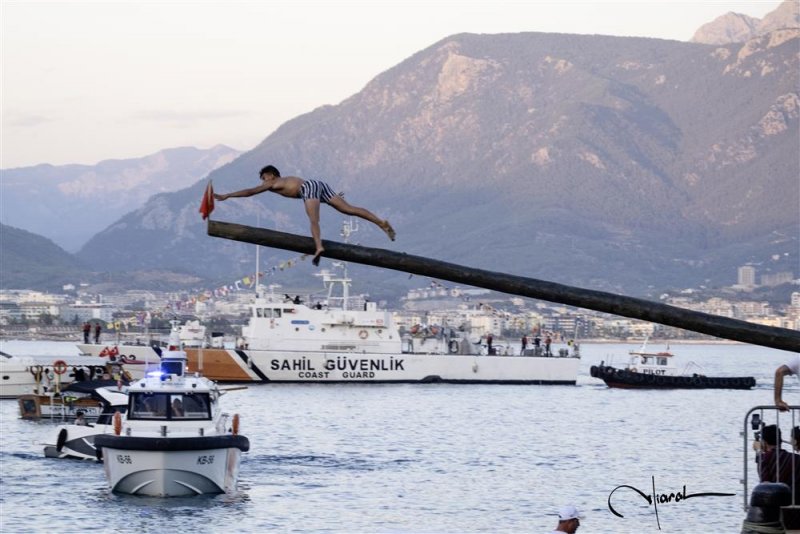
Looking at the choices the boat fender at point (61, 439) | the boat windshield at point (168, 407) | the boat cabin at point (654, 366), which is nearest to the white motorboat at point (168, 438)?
the boat windshield at point (168, 407)

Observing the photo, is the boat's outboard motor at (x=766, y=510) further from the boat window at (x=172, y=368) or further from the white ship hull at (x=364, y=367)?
the white ship hull at (x=364, y=367)

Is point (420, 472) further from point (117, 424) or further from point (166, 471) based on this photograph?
point (117, 424)

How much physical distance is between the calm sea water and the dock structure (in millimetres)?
22111

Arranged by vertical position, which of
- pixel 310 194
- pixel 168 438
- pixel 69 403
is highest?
pixel 310 194

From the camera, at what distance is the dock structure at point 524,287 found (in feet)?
38.4

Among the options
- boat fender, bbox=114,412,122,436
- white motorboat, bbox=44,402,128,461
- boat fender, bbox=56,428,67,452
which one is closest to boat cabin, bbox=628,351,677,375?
white motorboat, bbox=44,402,128,461

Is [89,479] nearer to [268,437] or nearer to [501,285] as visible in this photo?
[268,437]

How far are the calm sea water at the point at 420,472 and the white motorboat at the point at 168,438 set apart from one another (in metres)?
0.52

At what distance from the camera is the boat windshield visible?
35.2 m

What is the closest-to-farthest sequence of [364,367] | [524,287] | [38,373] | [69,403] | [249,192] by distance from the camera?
[524,287], [249,192], [69,403], [38,373], [364,367]

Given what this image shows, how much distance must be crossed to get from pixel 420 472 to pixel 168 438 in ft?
51.5

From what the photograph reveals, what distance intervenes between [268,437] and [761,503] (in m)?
48.5

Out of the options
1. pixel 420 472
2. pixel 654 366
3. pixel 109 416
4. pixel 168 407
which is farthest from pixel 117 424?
pixel 654 366

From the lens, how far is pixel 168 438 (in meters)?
34.4
